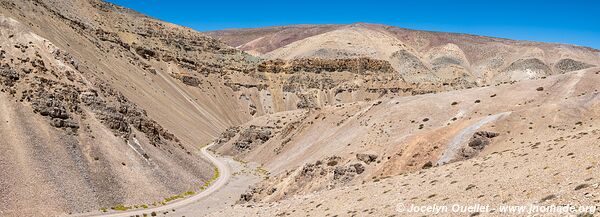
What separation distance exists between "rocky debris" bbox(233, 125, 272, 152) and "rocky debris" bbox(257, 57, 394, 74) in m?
64.4

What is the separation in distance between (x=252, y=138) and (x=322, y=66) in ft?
235

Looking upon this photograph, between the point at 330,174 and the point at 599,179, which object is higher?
the point at 599,179

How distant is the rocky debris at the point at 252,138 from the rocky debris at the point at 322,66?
64.4 metres

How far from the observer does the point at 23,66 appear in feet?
168

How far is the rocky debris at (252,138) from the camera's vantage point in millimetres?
80500

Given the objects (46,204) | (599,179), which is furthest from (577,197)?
(46,204)

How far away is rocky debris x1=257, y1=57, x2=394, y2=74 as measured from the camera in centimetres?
14688

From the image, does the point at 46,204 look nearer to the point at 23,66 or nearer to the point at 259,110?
the point at 23,66

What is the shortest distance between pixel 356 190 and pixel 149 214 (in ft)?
67.4

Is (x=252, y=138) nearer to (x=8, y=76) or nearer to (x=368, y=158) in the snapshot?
(x=8, y=76)

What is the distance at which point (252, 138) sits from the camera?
267ft
